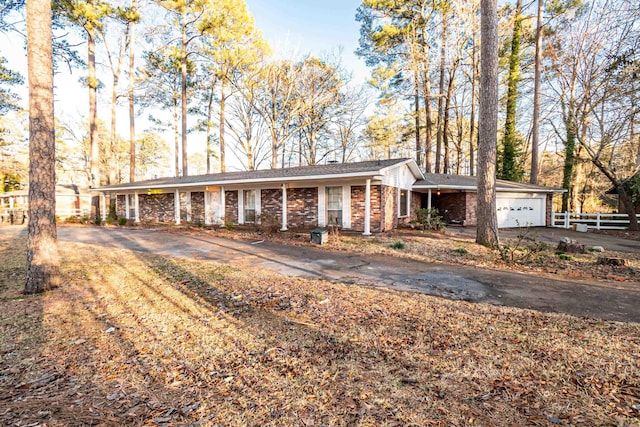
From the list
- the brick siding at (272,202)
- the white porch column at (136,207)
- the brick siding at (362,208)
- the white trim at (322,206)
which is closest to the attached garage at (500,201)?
the brick siding at (362,208)

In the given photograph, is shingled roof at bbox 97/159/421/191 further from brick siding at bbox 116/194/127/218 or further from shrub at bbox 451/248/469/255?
shrub at bbox 451/248/469/255

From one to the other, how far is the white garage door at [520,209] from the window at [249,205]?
12847mm

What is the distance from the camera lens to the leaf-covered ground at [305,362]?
204cm

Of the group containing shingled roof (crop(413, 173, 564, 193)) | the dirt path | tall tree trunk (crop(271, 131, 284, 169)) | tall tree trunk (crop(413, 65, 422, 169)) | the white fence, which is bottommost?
the dirt path

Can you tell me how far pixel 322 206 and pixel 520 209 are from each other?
11.6 meters

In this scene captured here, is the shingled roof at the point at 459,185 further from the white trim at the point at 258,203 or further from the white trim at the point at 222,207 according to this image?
the white trim at the point at 222,207

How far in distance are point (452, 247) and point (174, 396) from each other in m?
8.50

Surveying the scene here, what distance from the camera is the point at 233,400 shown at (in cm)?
218

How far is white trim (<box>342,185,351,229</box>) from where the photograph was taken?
40.0ft

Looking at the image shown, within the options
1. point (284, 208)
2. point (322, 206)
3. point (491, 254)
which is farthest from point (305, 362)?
point (284, 208)

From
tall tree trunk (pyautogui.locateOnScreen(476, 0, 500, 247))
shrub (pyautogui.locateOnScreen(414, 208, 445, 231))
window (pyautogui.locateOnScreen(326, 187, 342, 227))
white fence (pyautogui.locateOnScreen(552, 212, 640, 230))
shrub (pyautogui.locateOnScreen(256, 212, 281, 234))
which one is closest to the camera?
tall tree trunk (pyautogui.locateOnScreen(476, 0, 500, 247))

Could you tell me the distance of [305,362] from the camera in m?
2.70

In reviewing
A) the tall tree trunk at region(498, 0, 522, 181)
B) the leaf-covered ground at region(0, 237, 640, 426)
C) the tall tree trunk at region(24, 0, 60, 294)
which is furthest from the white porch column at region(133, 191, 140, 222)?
the tall tree trunk at region(498, 0, 522, 181)

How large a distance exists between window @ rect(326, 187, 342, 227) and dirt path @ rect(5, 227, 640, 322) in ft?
11.3
